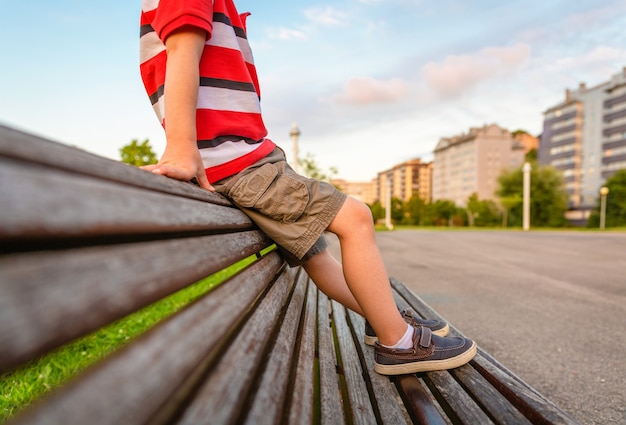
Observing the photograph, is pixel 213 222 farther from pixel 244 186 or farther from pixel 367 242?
pixel 367 242

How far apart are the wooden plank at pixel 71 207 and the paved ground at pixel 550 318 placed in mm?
2125

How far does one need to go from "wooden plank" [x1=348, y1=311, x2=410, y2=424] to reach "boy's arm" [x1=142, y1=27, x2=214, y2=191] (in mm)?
819

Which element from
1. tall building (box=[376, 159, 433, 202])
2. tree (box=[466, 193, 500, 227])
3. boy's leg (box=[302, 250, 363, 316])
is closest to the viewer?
boy's leg (box=[302, 250, 363, 316])

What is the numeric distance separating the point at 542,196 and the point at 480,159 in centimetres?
3727

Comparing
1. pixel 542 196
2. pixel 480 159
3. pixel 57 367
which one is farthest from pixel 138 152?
pixel 480 159

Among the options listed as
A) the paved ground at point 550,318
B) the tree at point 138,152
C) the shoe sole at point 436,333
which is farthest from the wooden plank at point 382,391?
the tree at point 138,152

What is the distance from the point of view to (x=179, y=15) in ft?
3.93

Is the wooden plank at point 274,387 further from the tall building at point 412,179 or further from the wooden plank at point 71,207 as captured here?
the tall building at point 412,179

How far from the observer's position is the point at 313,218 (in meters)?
1.35

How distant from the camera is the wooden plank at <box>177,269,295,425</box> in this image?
20.6 inches

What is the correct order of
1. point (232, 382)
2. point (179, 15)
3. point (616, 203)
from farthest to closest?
point (616, 203) < point (179, 15) < point (232, 382)

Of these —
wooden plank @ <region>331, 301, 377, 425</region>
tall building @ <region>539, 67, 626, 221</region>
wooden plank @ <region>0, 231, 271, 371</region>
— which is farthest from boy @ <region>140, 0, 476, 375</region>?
tall building @ <region>539, 67, 626, 221</region>

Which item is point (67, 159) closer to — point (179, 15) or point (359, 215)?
point (179, 15)

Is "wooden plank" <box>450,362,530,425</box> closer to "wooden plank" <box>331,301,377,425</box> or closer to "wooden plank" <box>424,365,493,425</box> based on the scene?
"wooden plank" <box>424,365,493,425</box>
